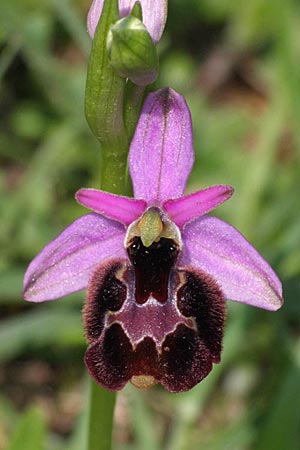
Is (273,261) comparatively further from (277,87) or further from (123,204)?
(277,87)

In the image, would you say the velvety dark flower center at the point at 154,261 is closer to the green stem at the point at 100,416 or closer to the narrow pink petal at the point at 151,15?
the green stem at the point at 100,416

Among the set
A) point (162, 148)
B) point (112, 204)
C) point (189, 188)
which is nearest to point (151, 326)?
point (112, 204)

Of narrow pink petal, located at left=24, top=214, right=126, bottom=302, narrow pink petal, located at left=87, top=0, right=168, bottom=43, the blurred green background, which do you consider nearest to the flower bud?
narrow pink petal, located at left=87, top=0, right=168, bottom=43

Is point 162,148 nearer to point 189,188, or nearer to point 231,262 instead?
point 231,262

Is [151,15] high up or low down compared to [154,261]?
up

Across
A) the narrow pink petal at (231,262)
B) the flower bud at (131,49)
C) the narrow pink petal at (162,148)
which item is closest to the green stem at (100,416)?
the narrow pink petal at (231,262)

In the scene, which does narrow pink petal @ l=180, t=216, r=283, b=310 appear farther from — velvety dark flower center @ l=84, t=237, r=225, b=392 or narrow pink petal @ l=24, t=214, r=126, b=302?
narrow pink petal @ l=24, t=214, r=126, b=302
